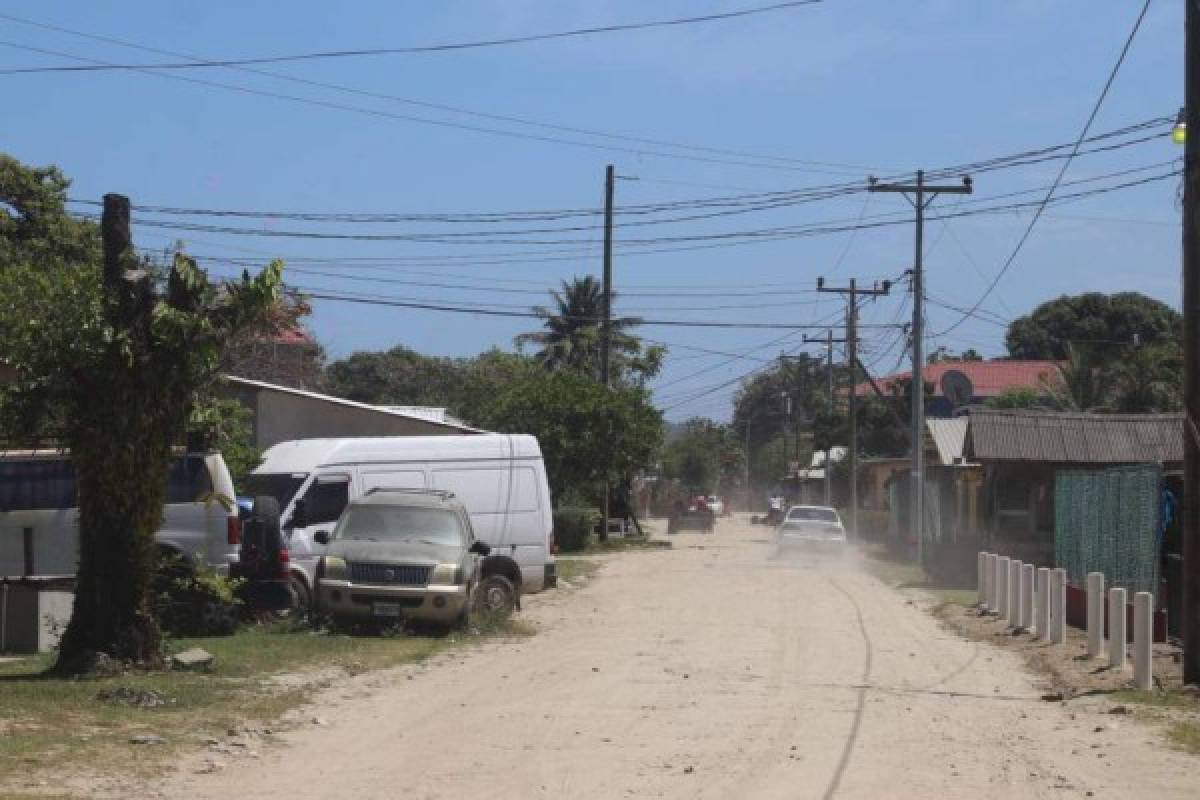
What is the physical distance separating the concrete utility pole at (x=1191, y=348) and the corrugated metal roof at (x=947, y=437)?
33458 mm

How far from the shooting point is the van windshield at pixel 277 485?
2270 centimetres

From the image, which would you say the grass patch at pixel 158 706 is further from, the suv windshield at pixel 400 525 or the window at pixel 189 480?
the suv windshield at pixel 400 525

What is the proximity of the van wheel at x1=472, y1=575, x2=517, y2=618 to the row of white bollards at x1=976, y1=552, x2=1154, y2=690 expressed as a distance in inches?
273

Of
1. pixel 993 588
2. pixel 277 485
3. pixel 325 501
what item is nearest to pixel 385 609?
pixel 325 501

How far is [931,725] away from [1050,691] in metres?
3.17

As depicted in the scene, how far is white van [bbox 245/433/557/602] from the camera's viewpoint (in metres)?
22.9

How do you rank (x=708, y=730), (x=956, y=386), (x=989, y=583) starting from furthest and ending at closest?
(x=956, y=386) → (x=989, y=583) → (x=708, y=730)

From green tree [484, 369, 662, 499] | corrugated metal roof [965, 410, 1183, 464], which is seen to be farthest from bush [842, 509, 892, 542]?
corrugated metal roof [965, 410, 1183, 464]

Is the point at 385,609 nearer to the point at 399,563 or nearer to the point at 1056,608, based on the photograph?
the point at 399,563

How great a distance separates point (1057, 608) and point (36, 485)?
12299mm

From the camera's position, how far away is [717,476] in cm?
12194

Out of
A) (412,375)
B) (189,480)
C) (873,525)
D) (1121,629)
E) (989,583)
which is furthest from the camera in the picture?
(412,375)

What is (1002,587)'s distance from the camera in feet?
78.0

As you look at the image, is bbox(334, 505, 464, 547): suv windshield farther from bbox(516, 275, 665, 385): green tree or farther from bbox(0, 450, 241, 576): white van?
bbox(516, 275, 665, 385): green tree
